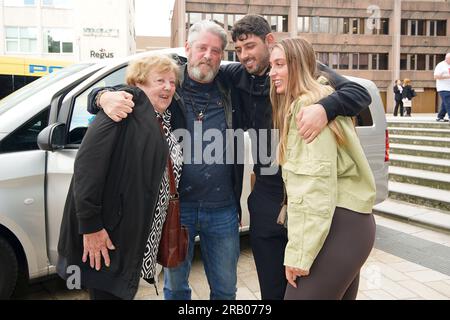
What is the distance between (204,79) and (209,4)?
44.5 m

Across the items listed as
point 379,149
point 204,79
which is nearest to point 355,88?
point 204,79

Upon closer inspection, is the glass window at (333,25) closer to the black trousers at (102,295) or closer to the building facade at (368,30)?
the building facade at (368,30)

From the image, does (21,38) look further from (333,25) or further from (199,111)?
(199,111)

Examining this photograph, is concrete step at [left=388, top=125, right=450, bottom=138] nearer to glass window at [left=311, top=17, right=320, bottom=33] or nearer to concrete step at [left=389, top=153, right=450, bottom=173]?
concrete step at [left=389, top=153, right=450, bottom=173]

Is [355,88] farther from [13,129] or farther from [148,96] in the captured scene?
[13,129]

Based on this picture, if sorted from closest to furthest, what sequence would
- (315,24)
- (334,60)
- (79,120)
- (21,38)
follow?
1. (79,120)
2. (21,38)
3. (334,60)
4. (315,24)

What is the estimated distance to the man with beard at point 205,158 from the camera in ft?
8.00

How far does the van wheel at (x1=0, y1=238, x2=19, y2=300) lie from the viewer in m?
2.99

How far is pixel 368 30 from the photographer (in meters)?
47.2

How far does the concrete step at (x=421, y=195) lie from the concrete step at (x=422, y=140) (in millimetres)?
1633

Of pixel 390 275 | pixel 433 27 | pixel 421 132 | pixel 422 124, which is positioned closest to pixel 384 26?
pixel 433 27

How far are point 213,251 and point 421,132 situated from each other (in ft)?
28.0

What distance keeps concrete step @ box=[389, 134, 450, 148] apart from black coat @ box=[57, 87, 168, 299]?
26.0ft

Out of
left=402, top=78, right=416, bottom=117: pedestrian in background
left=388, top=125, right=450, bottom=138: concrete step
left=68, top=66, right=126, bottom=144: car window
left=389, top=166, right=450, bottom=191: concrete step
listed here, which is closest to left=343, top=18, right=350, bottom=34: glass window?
left=402, top=78, right=416, bottom=117: pedestrian in background
